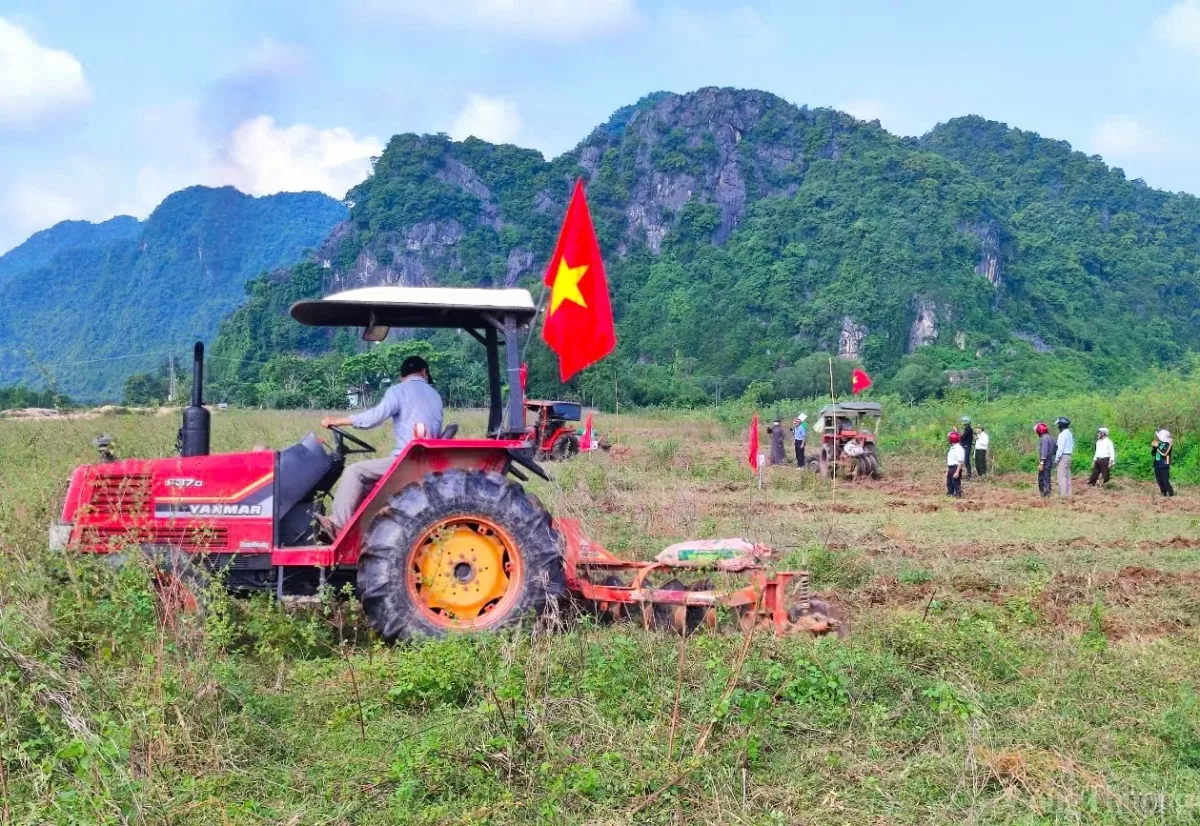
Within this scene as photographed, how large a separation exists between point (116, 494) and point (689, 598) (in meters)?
2.93

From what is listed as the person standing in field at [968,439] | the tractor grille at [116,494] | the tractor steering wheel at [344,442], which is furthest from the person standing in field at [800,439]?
the tractor grille at [116,494]

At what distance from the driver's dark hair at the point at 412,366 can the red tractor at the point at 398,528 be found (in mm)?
244

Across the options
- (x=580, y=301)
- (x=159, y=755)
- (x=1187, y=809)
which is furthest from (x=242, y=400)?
(x=1187, y=809)

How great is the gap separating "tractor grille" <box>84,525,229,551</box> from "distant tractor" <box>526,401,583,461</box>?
15.1 m

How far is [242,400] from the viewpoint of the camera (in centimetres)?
1416

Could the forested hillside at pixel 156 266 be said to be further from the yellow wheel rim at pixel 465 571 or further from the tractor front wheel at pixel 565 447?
the yellow wheel rim at pixel 465 571

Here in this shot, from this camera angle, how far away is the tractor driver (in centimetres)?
544

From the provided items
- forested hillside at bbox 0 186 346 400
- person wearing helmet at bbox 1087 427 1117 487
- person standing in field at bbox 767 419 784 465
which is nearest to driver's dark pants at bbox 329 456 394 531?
person wearing helmet at bbox 1087 427 1117 487

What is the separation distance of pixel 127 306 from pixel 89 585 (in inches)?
4009

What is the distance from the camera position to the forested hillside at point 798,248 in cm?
6053

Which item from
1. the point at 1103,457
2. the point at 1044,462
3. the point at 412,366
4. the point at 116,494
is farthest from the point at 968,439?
the point at 116,494

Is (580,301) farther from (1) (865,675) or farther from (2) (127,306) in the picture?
(2) (127,306)

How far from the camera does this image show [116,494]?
205 inches

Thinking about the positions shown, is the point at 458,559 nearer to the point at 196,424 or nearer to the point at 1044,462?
the point at 196,424
